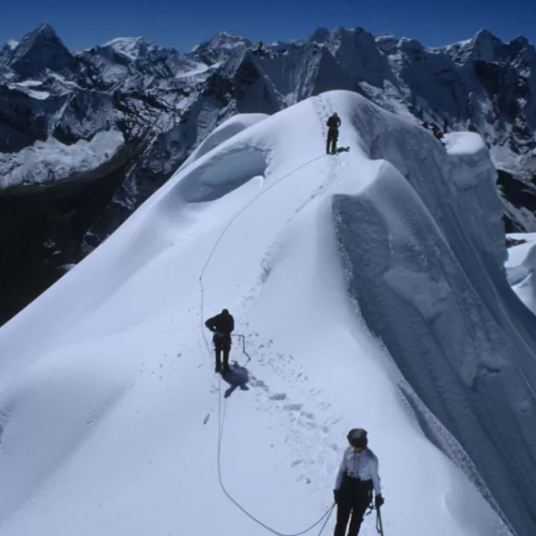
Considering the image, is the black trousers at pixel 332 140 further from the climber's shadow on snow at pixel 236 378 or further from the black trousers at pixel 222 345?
the black trousers at pixel 222 345

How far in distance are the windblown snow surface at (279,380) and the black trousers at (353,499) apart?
1039 mm

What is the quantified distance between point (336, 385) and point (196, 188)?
72.7 ft

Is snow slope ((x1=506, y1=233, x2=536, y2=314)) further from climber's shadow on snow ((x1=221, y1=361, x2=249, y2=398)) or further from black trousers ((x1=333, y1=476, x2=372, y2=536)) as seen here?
black trousers ((x1=333, y1=476, x2=372, y2=536))

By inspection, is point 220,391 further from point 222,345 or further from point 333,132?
point 333,132

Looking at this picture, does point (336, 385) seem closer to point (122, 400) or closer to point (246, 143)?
point (122, 400)

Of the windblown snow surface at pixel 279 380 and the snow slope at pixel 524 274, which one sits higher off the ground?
the snow slope at pixel 524 274

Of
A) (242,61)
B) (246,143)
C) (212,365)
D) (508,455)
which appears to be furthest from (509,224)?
(212,365)

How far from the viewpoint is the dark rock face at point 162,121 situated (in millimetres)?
91562

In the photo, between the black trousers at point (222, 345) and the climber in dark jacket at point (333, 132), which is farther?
the climber in dark jacket at point (333, 132)

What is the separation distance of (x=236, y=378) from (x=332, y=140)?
14571 millimetres

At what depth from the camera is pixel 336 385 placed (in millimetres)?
11258

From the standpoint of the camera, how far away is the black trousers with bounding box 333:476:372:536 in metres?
6.73

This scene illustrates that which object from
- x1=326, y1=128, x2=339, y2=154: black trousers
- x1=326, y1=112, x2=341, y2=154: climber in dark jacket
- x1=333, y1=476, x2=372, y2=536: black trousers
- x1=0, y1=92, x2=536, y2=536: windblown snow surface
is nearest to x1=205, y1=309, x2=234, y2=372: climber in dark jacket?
x1=0, y1=92, x2=536, y2=536: windblown snow surface

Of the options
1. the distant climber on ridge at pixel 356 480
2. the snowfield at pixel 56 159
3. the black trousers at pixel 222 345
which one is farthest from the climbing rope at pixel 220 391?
the snowfield at pixel 56 159
